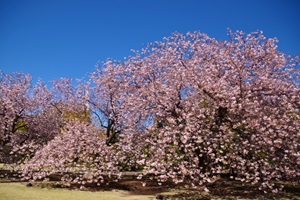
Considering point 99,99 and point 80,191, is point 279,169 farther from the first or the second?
point 99,99

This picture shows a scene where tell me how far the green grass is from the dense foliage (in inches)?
40.8

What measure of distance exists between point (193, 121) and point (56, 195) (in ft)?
23.9

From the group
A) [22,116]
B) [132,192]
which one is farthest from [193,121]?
[22,116]

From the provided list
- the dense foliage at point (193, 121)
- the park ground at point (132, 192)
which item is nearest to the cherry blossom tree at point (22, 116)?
the dense foliage at point (193, 121)

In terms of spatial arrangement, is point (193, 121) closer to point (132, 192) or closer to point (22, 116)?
point (132, 192)

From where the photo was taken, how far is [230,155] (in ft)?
41.7

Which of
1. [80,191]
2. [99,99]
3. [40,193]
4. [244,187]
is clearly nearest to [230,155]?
[244,187]

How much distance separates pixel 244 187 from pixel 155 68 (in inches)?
389

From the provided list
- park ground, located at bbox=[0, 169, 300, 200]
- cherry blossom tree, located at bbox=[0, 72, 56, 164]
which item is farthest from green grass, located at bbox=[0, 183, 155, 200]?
cherry blossom tree, located at bbox=[0, 72, 56, 164]

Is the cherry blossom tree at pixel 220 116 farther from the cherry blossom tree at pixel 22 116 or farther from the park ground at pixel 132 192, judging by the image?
Result: the cherry blossom tree at pixel 22 116

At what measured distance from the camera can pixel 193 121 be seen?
43.3ft

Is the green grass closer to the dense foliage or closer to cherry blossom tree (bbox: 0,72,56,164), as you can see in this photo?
the dense foliage

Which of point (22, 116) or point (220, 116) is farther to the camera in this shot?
point (22, 116)

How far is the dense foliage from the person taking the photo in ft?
41.6
